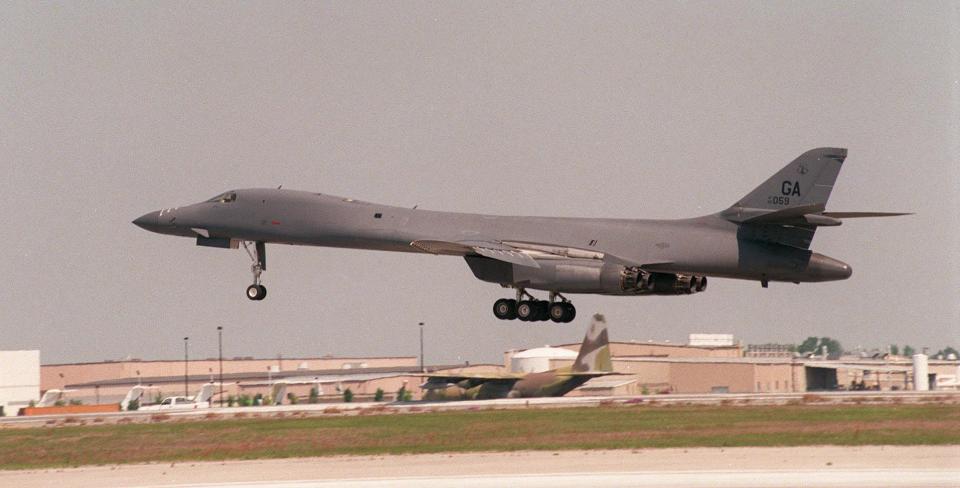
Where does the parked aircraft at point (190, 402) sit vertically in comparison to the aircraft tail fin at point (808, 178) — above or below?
below

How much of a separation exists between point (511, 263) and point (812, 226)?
27.6 ft

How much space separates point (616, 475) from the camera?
102ft

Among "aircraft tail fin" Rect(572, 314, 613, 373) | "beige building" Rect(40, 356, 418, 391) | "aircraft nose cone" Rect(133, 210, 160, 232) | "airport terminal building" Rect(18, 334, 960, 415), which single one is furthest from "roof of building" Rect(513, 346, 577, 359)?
"aircraft nose cone" Rect(133, 210, 160, 232)

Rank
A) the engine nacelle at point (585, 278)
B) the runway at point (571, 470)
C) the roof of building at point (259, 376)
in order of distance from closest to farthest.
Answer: the runway at point (571, 470)
the engine nacelle at point (585, 278)
the roof of building at point (259, 376)

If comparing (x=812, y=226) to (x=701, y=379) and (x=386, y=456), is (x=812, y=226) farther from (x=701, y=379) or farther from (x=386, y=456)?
(x=701, y=379)

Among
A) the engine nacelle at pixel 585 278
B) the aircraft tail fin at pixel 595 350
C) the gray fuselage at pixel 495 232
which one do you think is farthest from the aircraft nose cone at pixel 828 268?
the aircraft tail fin at pixel 595 350

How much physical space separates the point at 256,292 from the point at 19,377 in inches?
2337

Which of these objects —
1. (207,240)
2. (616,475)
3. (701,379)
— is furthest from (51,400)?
(616,475)

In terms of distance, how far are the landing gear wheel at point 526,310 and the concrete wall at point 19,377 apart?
64.2m

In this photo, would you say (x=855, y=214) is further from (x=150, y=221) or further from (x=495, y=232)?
(x=150, y=221)

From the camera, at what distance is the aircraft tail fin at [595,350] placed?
7256cm

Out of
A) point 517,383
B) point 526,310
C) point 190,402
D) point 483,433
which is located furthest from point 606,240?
point 190,402

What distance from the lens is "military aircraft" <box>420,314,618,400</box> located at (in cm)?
7019

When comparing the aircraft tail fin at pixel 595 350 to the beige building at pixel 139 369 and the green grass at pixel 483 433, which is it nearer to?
the green grass at pixel 483 433
